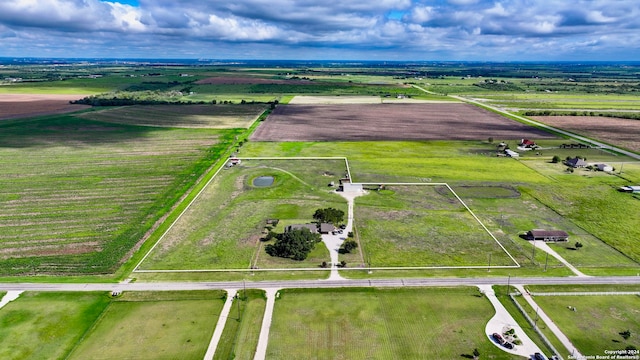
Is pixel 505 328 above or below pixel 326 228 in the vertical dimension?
below

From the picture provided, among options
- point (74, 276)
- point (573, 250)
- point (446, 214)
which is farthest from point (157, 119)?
point (573, 250)

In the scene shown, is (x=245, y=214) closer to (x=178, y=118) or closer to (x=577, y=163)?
(x=577, y=163)

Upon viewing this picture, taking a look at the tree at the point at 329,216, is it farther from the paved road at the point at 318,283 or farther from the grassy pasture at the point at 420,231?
the paved road at the point at 318,283

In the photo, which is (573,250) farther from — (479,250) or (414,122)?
(414,122)

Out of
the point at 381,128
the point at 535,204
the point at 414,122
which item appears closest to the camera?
the point at 535,204

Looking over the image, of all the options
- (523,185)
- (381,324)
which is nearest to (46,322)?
(381,324)
